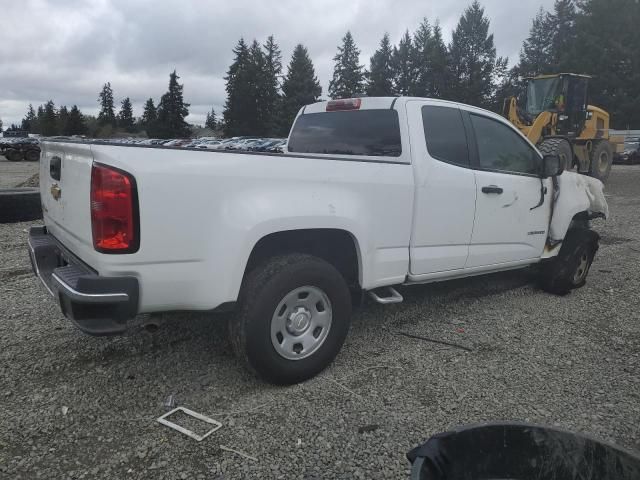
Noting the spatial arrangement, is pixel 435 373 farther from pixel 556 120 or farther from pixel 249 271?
pixel 556 120

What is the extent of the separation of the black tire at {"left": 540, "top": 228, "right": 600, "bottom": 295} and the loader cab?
11.1 metres

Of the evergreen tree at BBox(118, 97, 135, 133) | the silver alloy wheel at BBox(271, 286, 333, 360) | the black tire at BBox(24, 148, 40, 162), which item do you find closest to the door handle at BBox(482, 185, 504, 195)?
the silver alloy wheel at BBox(271, 286, 333, 360)

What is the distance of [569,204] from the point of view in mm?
5305

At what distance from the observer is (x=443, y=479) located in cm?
169

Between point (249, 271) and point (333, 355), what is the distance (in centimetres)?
83

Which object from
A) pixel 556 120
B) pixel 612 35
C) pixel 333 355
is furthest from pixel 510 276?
pixel 612 35

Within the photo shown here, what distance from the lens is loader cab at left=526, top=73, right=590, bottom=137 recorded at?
1548 cm

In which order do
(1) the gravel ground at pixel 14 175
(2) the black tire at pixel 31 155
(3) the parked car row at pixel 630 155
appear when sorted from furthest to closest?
(2) the black tire at pixel 31 155, (3) the parked car row at pixel 630 155, (1) the gravel ground at pixel 14 175

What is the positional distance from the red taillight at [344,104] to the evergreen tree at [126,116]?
11188 centimetres

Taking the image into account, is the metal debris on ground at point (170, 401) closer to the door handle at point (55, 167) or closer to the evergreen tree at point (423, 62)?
the door handle at point (55, 167)

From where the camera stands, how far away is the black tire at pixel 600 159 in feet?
54.4

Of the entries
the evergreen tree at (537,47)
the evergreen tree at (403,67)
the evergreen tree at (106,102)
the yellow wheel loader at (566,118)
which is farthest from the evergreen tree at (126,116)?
the yellow wheel loader at (566,118)

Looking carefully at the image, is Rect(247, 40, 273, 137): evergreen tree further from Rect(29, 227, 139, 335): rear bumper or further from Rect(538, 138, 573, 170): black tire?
Rect(29, 227, 139, 335): rear bumper

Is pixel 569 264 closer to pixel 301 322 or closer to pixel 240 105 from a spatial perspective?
pixel 301 322
